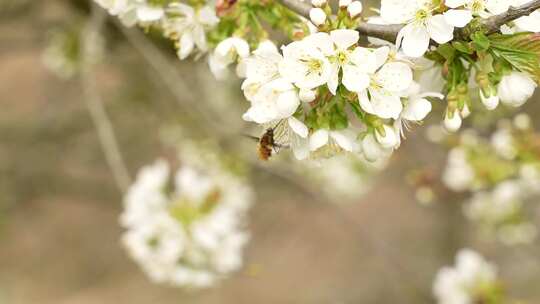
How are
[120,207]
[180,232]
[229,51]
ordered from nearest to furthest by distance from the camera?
[229,51], [180,232], [120,207]

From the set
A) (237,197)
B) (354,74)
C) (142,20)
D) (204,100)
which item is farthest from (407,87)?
(204,100)

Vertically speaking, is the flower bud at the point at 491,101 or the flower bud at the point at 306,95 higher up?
the flower bud at the point at 306,95

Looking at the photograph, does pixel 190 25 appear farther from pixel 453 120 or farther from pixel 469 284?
pixel 469 284

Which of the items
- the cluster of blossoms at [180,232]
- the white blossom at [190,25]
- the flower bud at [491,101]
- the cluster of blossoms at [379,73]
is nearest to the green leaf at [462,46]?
the cluster of blossoms at [379,73]

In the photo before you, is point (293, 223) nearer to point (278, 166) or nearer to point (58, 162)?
point (58, 162)

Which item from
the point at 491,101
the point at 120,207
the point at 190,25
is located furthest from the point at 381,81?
the point at 120,207

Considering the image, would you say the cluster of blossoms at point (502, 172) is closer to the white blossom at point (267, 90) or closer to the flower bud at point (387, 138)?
the flower bud at point (387, 138)

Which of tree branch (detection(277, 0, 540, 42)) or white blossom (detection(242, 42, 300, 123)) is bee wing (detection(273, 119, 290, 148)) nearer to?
white blossom (detection(242, 42, 300, 123))
